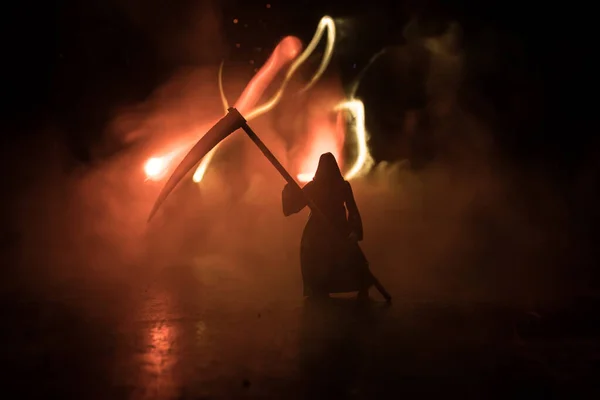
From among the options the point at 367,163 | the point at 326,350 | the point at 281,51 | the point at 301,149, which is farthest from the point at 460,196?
the point at 326,350

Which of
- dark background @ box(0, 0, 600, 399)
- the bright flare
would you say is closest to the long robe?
dark background @ box(0, 0, 600, 399)

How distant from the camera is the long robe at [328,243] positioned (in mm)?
9656

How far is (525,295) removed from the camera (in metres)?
10.3

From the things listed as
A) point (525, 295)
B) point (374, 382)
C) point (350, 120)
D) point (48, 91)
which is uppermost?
point (48, 91)

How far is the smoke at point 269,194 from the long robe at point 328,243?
5.82m

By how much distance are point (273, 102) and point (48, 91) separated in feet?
15.4

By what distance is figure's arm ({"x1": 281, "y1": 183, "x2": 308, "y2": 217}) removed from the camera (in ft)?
31.6

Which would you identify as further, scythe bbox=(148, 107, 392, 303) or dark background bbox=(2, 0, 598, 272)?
dark background bbox=(2, 0, 598, 272)

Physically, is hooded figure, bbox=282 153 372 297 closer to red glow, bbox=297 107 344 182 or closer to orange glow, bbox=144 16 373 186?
orange glow, bbox=144 16 373 186

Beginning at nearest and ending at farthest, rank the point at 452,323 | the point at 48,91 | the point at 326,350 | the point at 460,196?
the point at 326,350 < the point at 452,323 < the point at 48,91 < the point at 460,196

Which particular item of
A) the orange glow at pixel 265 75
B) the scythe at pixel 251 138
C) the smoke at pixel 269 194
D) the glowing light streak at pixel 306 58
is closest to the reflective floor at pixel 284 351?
the scythe at pixel 251 138

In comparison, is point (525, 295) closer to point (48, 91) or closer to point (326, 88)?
point (326, 88)

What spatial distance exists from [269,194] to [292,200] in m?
7.62

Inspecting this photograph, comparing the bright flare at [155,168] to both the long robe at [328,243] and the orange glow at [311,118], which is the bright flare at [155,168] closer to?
the orange glow at [311,118]
